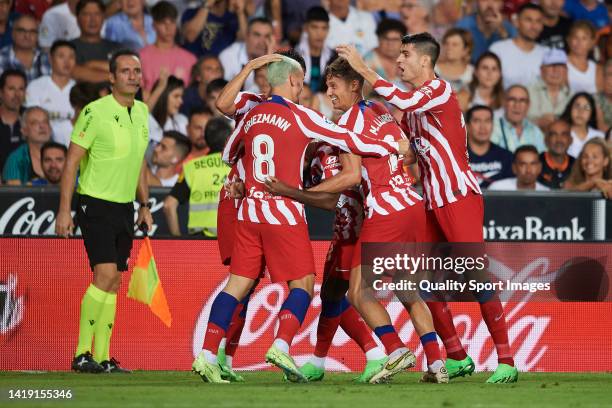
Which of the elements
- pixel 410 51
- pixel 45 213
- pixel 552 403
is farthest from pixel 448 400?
pixel 45 213

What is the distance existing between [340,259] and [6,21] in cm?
676

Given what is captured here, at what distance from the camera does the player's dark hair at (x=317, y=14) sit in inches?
549

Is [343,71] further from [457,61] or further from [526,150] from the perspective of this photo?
[457,61]

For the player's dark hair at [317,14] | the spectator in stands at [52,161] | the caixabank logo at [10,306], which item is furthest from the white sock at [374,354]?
the player's dark hair at [317,14]

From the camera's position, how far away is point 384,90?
319 inches

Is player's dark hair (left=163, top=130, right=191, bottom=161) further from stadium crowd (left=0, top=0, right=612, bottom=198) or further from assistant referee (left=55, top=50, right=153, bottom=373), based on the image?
assistant referee (left=55, top=50, right=153, bottom=373)

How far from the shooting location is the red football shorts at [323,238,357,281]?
8453mm

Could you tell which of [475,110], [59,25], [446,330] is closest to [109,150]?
[446,330]

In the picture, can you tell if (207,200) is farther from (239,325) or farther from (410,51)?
(410,51)

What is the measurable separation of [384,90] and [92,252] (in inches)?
104

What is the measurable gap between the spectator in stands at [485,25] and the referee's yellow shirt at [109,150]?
651 cm

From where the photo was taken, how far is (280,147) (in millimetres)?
7840

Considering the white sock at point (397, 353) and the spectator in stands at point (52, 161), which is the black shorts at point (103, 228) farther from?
the spectator in stands at point (52, 161)

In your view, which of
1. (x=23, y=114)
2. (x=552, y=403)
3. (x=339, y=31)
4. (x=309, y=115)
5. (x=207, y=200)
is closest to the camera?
(x=552, y=403)
